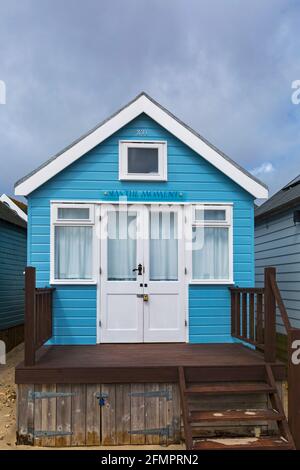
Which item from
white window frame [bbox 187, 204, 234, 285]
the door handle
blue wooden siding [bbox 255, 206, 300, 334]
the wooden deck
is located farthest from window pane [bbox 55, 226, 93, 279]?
blue wooden siding [bbox 255, 206, 300, 334]

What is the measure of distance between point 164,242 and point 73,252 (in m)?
1.43

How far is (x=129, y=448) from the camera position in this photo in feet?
15.3

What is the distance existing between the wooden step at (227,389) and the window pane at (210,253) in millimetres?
2113

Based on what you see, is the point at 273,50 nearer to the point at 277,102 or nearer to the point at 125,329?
the point at 277,102

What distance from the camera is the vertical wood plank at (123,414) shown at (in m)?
4.76

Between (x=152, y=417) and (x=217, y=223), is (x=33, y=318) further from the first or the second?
(x=217, y=223)

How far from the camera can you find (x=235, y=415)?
4477 millimetres

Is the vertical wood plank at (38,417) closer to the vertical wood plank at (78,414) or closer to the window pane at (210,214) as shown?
the vertical wood plank at (78,414)

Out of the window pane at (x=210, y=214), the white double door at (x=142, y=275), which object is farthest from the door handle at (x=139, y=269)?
the window pane at (x=210, y=214)

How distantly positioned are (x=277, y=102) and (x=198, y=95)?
2.55 m

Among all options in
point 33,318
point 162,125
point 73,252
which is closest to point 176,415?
point 33,318

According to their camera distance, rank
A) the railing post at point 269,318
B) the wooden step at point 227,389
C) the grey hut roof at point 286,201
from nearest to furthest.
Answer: the wooden step at point 227,389 → the railing post at point 269,318 → the grey hut roof at point 286,201

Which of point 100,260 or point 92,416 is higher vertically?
point 100,260

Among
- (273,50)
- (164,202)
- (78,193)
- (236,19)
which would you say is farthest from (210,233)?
(273,50)
